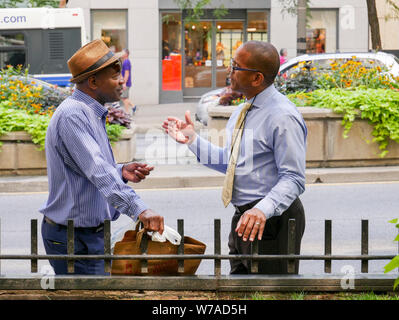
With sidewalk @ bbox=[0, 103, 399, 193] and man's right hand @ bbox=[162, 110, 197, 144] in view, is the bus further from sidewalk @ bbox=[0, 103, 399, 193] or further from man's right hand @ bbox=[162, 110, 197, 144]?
man's right hand @ bbox=[162, 110, 197, 144]

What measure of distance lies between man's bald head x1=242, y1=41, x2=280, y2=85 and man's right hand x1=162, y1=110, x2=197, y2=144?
44cm

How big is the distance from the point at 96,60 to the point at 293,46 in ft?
87.9

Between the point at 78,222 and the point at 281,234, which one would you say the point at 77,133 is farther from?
the point at 281,234

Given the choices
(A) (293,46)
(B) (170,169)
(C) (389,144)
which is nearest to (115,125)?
(B) (170,169)

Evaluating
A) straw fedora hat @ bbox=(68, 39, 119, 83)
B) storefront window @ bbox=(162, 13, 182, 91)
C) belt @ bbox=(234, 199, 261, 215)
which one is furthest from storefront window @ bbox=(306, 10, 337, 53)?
straw fedora hat @ bbox=(68, 39, 119, 83)

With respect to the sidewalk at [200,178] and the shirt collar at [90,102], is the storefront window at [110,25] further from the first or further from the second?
the shirt collar at [90,102]

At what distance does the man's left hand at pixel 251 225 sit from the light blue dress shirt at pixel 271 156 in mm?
65

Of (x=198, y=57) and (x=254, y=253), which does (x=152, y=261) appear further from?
(x=198, y=57)

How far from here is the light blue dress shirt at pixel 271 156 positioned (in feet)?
12.1

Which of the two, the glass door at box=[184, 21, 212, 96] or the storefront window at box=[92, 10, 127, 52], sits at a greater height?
the storefront window at box=[92, 10, 127, 52]

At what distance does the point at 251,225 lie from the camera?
353cm

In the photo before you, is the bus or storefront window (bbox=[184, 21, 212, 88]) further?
storefront window (bbox=[184, 21, 212, 88])

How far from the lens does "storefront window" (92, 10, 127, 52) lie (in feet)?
96.6

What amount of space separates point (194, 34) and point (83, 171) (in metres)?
Answer: 27.7
